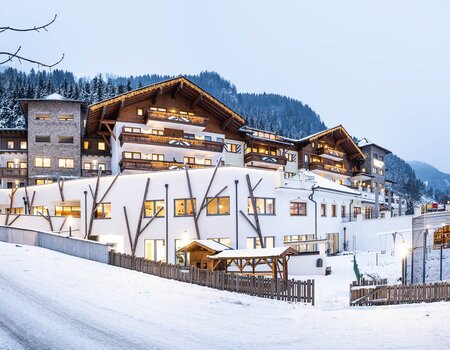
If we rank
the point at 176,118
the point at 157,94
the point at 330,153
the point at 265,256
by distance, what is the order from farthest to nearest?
the point at 330,153 < the point at 157,94 < the point at 176,118 < the point at 265,256

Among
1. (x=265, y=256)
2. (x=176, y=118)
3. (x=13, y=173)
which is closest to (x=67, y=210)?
(x=176, y=118)

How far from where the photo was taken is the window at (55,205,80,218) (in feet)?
130

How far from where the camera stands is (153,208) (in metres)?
33.3

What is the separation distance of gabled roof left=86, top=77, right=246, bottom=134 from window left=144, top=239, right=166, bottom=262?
18451 millimetres

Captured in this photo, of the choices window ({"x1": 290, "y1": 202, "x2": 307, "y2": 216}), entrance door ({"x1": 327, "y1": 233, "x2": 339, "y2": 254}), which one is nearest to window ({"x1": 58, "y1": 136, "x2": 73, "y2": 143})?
window ({"x1": 290, "y1": 202, "x2": 307, "y2": 216})

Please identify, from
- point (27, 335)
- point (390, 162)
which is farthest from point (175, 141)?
point (390, 162)

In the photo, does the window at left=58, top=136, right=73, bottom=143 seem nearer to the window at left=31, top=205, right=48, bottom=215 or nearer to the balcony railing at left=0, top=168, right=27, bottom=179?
the balcony railing at left=0, top=168, right=27, bottom=179

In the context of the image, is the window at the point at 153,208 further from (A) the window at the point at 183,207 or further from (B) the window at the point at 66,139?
(B) the window at the point at 66,139

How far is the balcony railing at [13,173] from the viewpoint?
5103 cm

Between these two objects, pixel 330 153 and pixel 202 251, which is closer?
pixel 202 251

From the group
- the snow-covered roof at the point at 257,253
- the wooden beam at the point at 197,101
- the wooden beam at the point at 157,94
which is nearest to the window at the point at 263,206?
the snow-covered roof at the point at 257,253

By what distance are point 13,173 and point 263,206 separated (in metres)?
35.4

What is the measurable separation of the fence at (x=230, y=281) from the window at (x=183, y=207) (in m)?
9.42

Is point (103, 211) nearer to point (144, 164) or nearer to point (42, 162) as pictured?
point (144, 164)
